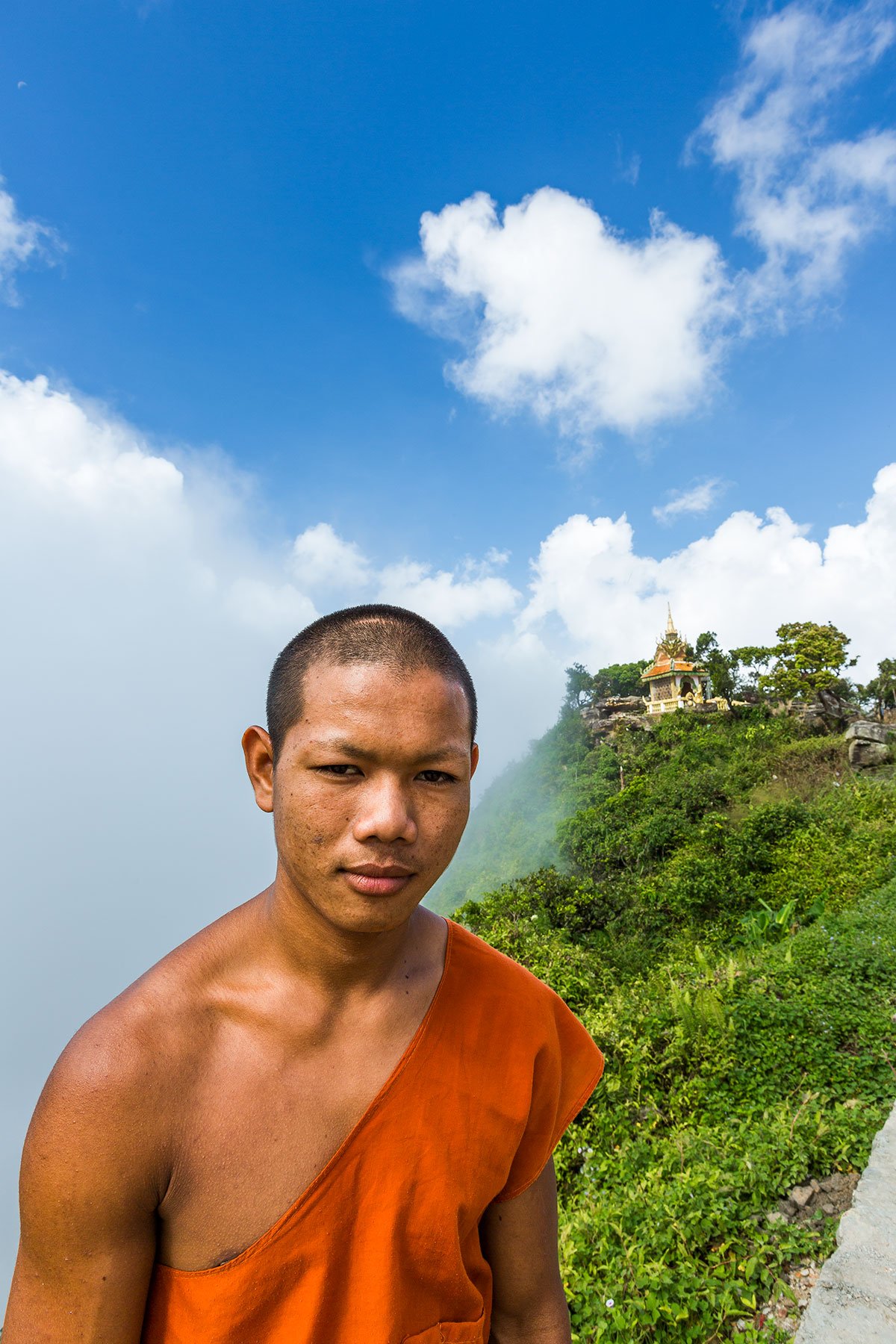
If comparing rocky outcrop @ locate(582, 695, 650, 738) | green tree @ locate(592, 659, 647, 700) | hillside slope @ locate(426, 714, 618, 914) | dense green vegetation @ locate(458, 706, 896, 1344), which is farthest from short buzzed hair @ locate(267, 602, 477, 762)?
green tree @ locate(592, 659, 647, 700)

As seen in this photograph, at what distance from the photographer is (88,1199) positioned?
1.00 meters

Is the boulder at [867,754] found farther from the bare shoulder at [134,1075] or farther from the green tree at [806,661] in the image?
the bare shoulder at [134,1075]

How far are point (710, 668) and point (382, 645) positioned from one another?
83.3 ft

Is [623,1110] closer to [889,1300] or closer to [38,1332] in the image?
[889,1300]

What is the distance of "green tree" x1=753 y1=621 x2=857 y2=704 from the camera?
984 inches

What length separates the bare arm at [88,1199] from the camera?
1.00 m

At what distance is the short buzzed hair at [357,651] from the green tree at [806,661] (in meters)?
25.9

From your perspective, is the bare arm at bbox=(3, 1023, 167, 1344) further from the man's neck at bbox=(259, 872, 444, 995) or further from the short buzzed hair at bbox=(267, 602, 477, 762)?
the short buzzed hair at bbox=(267, 602, 477, 762)

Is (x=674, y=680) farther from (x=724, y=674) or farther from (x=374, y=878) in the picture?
(x=374, y=878)

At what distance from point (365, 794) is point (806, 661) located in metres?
27.7

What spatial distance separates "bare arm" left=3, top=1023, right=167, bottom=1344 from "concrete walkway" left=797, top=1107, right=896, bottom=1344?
2753 mm

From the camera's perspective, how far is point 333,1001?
1.27 meters

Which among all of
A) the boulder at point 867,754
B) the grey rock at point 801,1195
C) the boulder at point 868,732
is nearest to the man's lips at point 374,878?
the grey rock at point 801,1195

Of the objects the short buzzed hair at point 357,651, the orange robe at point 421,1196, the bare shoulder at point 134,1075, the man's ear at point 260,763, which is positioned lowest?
the orange robe at point 421,1196
